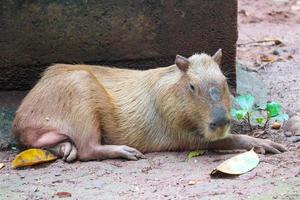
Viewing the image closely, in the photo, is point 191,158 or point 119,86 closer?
point 191,158

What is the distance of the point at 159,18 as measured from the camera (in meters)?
6.83

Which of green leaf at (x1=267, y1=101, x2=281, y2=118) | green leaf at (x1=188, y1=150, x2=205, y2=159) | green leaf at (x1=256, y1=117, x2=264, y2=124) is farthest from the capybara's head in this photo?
green leaf at (x1=256, y1=117, x2=264, y2=124)

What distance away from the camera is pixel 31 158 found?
588 centimetres

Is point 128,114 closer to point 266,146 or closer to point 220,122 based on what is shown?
point 220,122

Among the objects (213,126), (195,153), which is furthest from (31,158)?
(213,126)

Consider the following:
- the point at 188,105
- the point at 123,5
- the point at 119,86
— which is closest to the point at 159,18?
the point at 123,5

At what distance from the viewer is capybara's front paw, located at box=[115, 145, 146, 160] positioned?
590 cm

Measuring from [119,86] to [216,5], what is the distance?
3.87 ft

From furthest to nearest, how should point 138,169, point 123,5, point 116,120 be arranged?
point 123,5, point 116,120, point 138,169

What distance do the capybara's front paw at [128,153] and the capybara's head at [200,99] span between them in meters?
0.37

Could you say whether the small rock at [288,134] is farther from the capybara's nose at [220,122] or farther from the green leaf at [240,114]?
the capybara's nose at [220,122]

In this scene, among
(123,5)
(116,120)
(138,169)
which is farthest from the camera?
(123,5)

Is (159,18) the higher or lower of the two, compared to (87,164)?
higher

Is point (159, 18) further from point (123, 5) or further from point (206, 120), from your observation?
point (206, 120)
